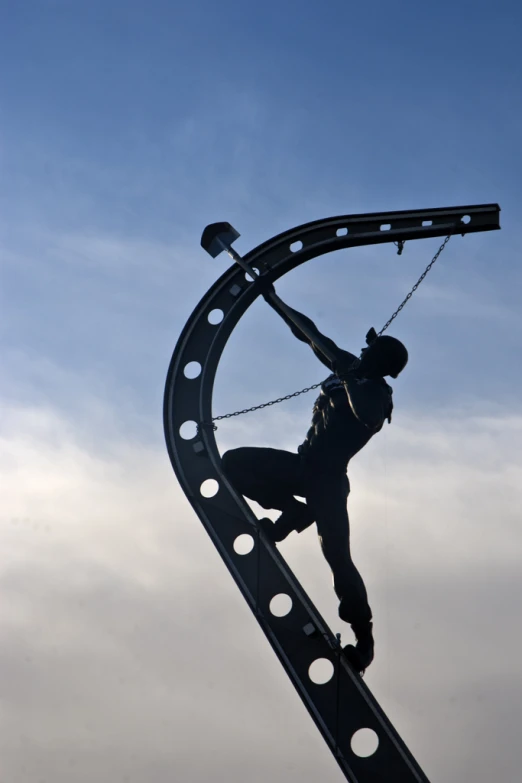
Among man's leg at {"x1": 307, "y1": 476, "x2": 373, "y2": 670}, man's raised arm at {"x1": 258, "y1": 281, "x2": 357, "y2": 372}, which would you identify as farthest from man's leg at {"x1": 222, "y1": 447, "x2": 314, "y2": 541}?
man's raised arm at {"x1": 258, "y1": 281, "x2": 357, "y2": 372}

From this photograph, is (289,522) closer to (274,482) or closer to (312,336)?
(274,482)

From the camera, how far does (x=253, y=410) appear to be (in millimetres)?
14602

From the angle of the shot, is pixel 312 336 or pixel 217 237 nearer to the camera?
pixel 312 336

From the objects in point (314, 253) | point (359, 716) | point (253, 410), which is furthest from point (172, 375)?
point (359, 716)

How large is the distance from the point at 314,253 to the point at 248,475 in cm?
267

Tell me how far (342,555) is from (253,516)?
1.09 metres

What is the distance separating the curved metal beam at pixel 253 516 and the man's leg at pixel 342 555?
290 mm

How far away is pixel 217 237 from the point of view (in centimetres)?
1543

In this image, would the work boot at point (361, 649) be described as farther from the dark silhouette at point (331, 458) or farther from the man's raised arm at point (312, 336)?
the man's raised arm at point (312, 336)

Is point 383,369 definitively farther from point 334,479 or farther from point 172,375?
point 172,375

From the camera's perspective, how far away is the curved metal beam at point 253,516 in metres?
13.1

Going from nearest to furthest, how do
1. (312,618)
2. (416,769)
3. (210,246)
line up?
(416,769), (312,618), (210,246)

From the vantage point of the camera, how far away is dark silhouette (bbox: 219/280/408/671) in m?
13.9

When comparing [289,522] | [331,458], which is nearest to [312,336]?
[331,458]
